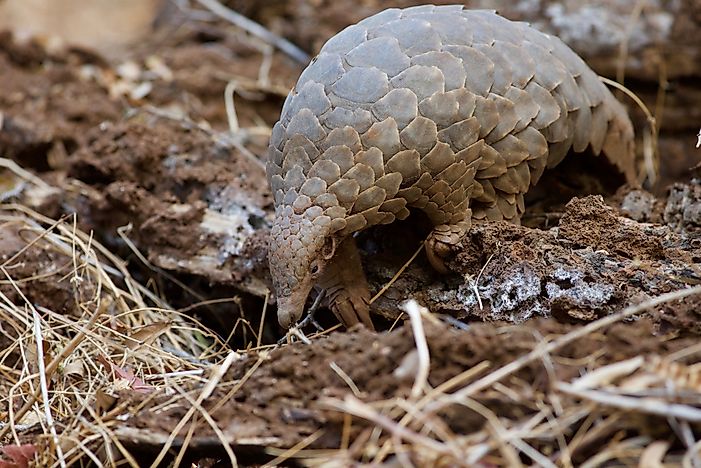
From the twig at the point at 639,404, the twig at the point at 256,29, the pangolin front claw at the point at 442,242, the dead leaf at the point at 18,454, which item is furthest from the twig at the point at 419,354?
the twig at the point at 256,29

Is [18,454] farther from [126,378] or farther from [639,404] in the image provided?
A: [639,404]

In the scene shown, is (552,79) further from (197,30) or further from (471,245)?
(197,30)

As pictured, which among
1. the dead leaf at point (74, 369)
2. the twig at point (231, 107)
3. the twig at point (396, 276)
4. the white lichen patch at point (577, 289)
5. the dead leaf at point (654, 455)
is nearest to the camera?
the dead leaf at point (654, 455)

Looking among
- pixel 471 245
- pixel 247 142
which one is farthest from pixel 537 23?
pixel 471 245

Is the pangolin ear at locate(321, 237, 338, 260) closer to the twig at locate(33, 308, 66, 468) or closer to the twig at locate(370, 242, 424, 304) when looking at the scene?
the twig at locate(370, 242, 424, 304)

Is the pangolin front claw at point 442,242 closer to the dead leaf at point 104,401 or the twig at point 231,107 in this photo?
the dead leaf at point 104,401

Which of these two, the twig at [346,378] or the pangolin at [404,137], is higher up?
the pangolin at [404,137]
